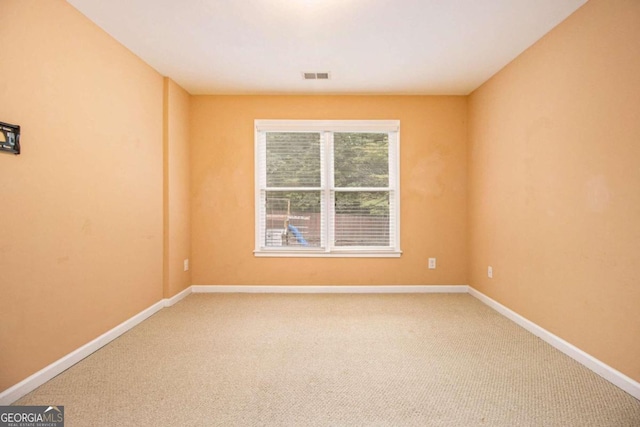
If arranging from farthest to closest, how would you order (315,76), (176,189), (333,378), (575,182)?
1. (176,189)
2. (315,76)
3. (575,182)
4. (333,378)

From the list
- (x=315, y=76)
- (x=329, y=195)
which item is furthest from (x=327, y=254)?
(x=315, y=76)

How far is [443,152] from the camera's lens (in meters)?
4.12

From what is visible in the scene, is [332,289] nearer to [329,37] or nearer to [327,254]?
[327,254]

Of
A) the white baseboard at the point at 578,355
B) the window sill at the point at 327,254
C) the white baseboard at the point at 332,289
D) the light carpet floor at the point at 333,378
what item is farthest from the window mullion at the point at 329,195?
the white baseboard at the point at 578,355

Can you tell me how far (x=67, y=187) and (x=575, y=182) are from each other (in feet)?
12.3

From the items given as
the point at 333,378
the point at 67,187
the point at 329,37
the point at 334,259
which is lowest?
the point at 333,378

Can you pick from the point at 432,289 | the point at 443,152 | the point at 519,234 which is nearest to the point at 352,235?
the point at 432,289

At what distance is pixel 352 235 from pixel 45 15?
3.49 metres

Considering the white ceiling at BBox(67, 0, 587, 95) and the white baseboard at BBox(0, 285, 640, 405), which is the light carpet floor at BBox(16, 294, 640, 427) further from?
the white ceiling at BBox(67, 0, 587, 95)

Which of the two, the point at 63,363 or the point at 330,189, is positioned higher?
the point at 330,189

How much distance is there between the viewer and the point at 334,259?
163 inches

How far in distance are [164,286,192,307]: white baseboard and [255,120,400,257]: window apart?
3.35 ft

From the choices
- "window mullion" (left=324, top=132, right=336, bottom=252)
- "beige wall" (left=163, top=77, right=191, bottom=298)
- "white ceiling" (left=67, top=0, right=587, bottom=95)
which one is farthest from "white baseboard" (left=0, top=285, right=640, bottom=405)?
"white ceiling" (left=67, top=0, right=587, bottom=95)

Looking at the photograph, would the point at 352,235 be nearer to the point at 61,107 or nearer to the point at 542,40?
the point at 542,40
